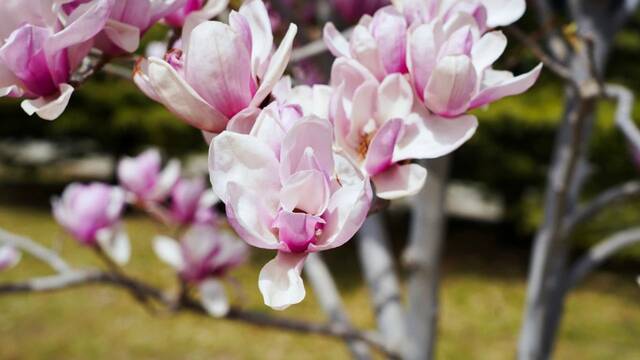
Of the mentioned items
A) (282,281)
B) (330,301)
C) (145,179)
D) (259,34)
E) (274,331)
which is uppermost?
(259,34)

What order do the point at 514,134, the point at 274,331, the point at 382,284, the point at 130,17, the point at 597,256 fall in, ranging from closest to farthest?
1. the point at 130,17
2. the point at 597,256
3. the point at 382,284
4. the point at 274,331
5. the point at 514,134

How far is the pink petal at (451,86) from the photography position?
0.52 metres

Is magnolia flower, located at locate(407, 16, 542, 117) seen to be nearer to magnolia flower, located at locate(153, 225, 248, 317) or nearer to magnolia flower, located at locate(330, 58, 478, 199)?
magnolia flower, located at locate(330, 58, 478, 199)

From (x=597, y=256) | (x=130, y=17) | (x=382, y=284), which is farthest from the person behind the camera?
(x=382, y=284)

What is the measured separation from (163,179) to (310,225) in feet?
3.29

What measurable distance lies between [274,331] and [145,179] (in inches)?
141

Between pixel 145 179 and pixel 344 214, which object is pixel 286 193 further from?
pixel 145 179

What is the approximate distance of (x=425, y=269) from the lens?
4.33 feet

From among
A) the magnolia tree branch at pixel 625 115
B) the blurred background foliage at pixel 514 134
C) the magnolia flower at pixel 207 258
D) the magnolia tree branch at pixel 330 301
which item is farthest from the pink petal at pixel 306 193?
the blurred background foliage at pixel 514 134

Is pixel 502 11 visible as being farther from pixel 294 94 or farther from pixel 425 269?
pixel 425 269

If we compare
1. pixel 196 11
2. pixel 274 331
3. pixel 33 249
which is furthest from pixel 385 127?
pixel 274 331

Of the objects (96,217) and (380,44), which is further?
(96,217)

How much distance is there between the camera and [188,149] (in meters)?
6.83

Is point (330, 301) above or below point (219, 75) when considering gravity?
below
